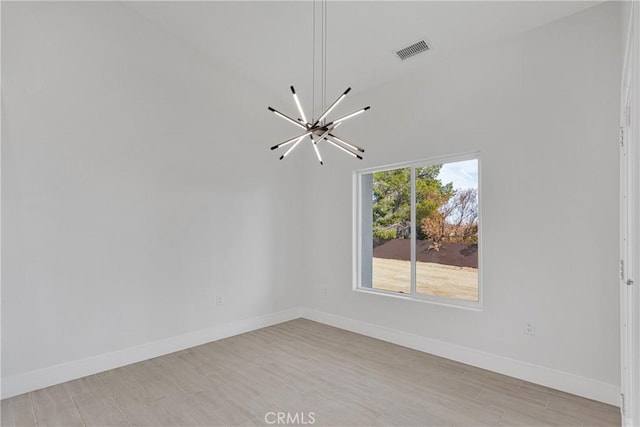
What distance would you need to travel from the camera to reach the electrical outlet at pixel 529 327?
2.92 metres

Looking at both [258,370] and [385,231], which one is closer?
[258,370]

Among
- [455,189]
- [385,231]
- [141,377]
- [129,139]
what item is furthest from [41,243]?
[455,189]

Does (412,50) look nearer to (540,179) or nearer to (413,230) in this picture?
(540,179)

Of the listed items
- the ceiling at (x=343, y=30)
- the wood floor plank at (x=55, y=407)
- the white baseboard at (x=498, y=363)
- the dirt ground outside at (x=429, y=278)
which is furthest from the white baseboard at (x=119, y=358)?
Result: the ceiling at (x=343, y=30)

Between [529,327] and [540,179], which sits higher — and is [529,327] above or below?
below

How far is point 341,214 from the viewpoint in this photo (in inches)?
181

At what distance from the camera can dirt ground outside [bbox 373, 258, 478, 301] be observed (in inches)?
136

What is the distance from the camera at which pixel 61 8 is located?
302 cm

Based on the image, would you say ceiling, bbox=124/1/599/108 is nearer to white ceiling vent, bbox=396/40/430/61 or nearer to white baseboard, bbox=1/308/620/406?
white ceiling vent, bbox=396/40/430/61

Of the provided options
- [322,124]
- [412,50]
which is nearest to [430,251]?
[322,124]

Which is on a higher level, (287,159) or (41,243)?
(287,159)

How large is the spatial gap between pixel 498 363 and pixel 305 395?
186 cm

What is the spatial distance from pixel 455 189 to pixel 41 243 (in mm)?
4066

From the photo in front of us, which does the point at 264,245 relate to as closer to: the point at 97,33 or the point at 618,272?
the point at 97,33
